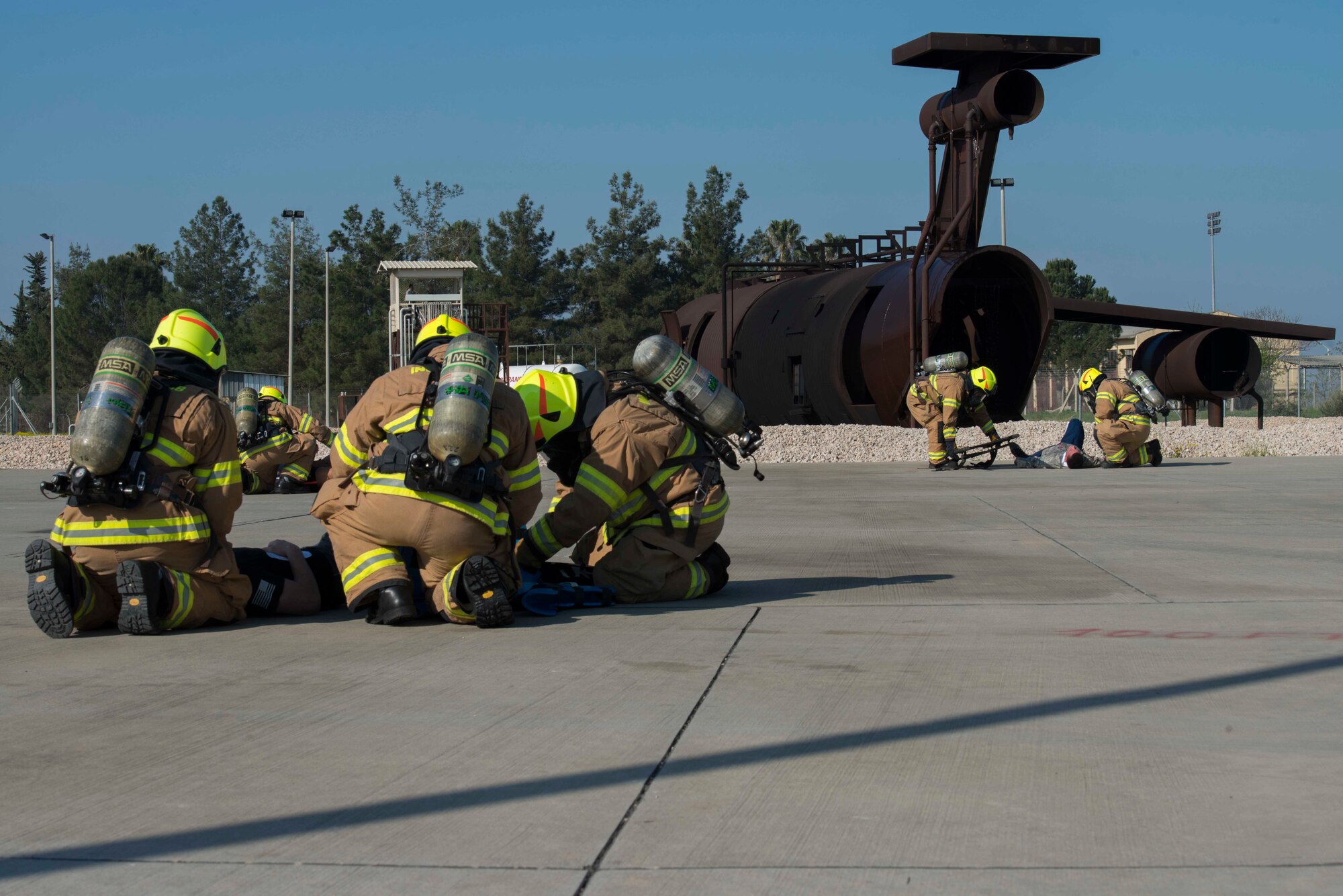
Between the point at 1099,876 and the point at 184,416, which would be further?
the point at 184,416

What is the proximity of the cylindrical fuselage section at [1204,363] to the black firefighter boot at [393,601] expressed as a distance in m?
25.5

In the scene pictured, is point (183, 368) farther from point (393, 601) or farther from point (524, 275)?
point (524, 275)

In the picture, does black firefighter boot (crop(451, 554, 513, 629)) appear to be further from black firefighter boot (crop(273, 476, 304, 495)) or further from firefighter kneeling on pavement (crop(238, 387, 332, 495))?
black firefighter boot (crop(273, 476, 304, 495))

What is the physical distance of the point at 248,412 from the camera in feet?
46.2

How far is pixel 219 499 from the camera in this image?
6.01 metres

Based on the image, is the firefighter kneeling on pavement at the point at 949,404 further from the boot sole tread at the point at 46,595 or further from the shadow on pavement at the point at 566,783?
the boot sole tread at the point at 46,595

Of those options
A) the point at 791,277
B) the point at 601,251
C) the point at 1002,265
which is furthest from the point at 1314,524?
the point at 601,251

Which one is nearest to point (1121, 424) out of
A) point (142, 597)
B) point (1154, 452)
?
point (1154, 452)

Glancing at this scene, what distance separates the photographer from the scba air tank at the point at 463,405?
5559 mm

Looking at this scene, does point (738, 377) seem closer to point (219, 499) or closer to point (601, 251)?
point (219, 499)

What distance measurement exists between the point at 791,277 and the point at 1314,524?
2011cm

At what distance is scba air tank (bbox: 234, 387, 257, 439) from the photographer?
14055 mm

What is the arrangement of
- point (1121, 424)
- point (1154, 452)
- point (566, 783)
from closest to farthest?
point (566, 783), point (1121, 424), point (1154, 452)

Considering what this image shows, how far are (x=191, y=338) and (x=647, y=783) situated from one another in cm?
378
